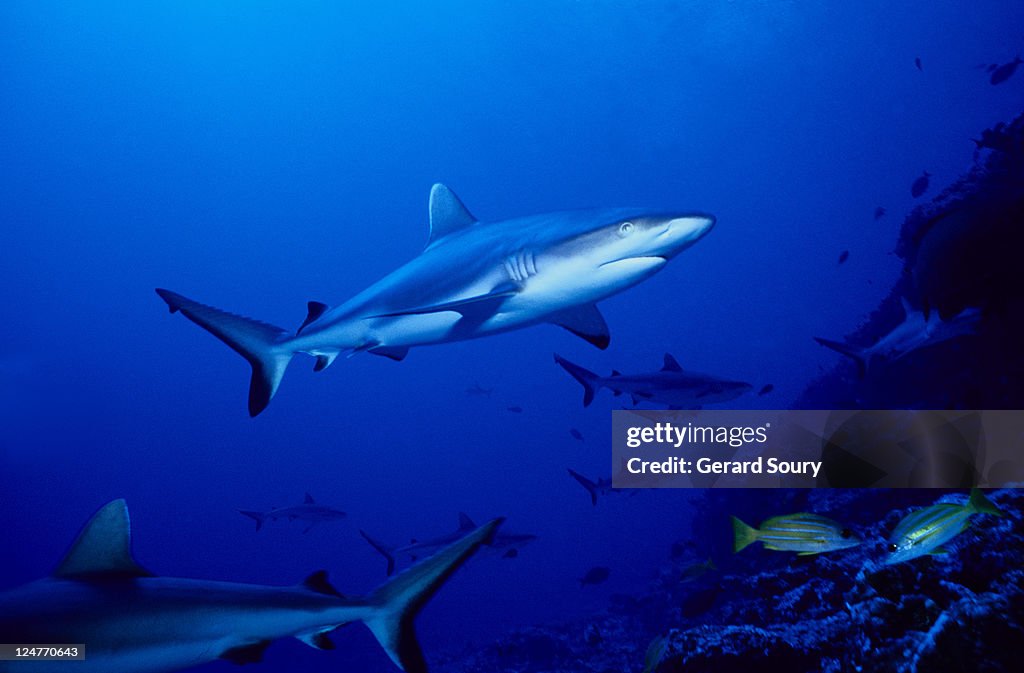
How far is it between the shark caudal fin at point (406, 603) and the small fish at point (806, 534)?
228 centimetres

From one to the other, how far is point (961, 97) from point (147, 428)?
119 meters

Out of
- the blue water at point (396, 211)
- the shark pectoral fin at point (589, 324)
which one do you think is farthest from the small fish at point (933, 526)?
the blue water at point (396, 211)

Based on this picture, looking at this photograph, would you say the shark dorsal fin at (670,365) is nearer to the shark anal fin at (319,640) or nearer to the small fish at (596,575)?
the small fish at (596,575)

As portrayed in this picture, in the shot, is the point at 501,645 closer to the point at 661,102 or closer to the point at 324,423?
the point at 661,102

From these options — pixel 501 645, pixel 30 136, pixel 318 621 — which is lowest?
pixel 501 645

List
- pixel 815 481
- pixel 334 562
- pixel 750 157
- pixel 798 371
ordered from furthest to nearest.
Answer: pixel 798 371 < pixel 334 562 < pixel 750 157 < pixel 815 481

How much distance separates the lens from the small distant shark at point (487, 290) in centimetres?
356

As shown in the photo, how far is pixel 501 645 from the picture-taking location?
48.8 feet

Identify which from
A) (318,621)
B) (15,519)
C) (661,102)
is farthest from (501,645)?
(15,519)

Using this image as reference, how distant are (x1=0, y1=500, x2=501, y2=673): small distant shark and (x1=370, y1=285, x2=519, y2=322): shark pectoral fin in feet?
5.11

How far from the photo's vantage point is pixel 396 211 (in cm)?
9100

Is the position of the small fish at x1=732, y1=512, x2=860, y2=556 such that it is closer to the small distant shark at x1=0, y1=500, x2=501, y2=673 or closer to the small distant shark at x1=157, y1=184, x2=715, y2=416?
the small distant shark at x1=157, y1=184, x2=715, y2=416

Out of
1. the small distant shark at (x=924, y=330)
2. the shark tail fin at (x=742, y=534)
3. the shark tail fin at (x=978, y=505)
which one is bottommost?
the shark tail fin at (x=742, y=534)

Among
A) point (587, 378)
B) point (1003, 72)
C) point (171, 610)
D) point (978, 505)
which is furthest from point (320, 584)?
point (1003, 72)
